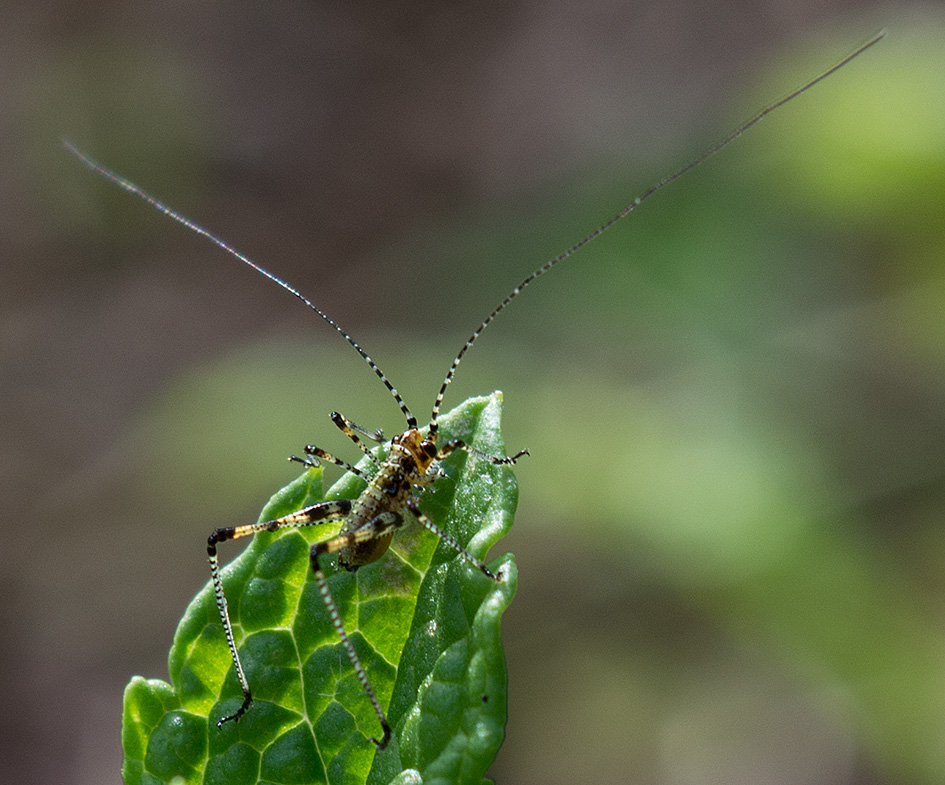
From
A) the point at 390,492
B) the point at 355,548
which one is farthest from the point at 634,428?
the point at 355,548

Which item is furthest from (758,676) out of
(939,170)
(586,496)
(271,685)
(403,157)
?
(403,157)

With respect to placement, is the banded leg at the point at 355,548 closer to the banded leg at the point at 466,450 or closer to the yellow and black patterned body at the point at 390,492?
the yellow and black patterned body at the point at 390,492

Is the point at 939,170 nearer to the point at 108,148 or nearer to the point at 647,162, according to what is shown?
the point at 647,162

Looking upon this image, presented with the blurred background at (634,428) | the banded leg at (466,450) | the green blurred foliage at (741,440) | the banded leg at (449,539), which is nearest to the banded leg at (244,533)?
the banded leg at (449,539)

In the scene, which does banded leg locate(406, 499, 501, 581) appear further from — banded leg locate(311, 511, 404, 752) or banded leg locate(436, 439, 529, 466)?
banded leg locate(436, 439, 529, 466)

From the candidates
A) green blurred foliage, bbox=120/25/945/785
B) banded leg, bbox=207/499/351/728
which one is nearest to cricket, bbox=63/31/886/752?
banded leg, bbox=207/499/351/728

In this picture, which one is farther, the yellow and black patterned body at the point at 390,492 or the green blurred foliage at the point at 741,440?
the green blurred foliage at the point at 741,440
